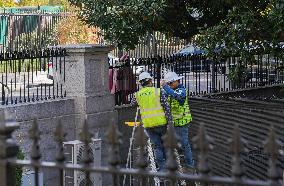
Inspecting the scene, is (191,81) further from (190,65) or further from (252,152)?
(252,152)

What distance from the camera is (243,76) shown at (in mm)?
15570

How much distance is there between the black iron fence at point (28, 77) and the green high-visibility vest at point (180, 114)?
2.57m

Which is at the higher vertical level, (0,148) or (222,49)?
(222,49)

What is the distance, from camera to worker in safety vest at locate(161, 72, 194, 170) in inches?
422

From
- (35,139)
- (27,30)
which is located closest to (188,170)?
(35,139)

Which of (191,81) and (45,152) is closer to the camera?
(45,152)

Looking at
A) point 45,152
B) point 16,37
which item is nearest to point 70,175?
point 45,152

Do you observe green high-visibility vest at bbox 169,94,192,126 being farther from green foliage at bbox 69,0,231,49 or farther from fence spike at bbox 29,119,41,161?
fence spike at bbox 29,119,41,161

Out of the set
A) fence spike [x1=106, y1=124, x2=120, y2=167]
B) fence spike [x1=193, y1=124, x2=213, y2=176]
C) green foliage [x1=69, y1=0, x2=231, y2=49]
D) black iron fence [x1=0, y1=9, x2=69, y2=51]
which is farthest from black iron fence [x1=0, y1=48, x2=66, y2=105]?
black iron fence [x1=0, y1=9, x2=69, y2=51]

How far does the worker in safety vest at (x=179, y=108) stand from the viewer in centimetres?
1072

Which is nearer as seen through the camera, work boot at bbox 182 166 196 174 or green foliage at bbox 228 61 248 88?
work boot at bbox 182 166 196 174

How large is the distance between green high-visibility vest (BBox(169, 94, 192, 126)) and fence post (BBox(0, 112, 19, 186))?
22.1ft

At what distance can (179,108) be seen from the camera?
1081cm

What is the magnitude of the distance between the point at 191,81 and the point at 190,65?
64 centimetres
